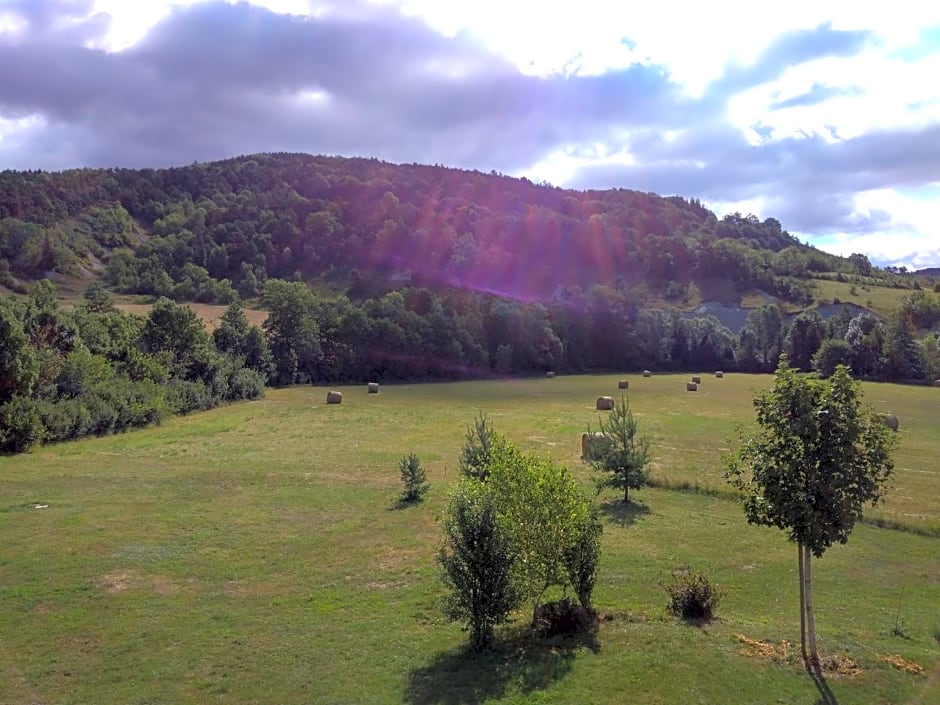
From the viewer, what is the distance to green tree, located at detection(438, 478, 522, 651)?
1456 centimetres

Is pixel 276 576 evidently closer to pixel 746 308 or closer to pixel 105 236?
pixel 746 308

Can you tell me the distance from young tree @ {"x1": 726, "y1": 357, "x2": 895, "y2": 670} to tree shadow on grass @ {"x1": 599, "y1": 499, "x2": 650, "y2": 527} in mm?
12626

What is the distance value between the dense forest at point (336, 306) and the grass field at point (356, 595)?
17974 millimetres

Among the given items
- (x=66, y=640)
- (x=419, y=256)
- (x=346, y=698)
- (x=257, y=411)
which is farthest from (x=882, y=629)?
(x=419, y=256)

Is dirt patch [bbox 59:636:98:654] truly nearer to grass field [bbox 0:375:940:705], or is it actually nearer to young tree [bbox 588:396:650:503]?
grass field [bbox 0:375:940:705]

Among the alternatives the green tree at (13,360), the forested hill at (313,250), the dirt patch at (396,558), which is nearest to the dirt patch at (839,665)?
the dirt patch at (396,558)

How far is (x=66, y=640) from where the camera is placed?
1505cm

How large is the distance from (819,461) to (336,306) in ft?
315

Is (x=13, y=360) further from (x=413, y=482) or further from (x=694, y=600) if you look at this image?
(x=694, y=600)

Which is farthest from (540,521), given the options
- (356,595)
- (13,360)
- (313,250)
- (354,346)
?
(313,250)

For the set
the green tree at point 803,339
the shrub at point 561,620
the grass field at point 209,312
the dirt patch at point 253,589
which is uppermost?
the grass field at point 209,312

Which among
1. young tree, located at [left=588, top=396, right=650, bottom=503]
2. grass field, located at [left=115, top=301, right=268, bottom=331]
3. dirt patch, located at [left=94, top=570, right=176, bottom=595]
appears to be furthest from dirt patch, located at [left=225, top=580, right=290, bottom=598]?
grass field, located at [left=115, top=301, right=268, bottom=331]

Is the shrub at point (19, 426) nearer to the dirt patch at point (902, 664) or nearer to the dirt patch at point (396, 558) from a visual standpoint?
the dirt patch at point (396, 558)

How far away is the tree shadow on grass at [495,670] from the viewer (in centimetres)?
1270
